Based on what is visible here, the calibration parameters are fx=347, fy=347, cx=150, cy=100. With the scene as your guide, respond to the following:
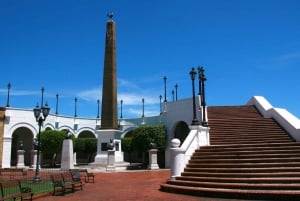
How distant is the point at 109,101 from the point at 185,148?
14.9m

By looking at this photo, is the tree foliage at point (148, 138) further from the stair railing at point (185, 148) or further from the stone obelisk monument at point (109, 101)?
the stair railing at point (185, 148)

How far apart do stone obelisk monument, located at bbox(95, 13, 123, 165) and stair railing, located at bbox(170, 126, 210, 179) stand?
12161mm

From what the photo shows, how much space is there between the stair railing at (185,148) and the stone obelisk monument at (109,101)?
12.2m

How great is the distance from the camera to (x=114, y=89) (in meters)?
30.3

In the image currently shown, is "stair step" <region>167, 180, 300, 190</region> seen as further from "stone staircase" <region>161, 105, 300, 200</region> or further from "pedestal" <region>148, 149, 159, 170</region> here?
"pedestal" <region>148, 149, 159, 170</region>

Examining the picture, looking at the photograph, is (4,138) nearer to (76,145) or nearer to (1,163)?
(1,163)

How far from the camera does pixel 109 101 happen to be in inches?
1174

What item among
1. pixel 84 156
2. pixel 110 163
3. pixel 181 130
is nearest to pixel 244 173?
pixel 110 163

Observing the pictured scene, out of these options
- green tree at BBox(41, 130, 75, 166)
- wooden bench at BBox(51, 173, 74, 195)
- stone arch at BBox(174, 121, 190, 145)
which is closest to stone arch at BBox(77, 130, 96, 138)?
green tree at BBox(41, 130, 75, 166)

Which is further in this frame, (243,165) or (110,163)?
(110,163)

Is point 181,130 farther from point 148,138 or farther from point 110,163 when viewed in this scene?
point 110,163

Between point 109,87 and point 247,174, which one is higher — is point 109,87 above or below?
above

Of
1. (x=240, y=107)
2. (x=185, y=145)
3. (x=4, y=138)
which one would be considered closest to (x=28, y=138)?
(x=4, y=138)

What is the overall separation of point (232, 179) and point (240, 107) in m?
19.7
